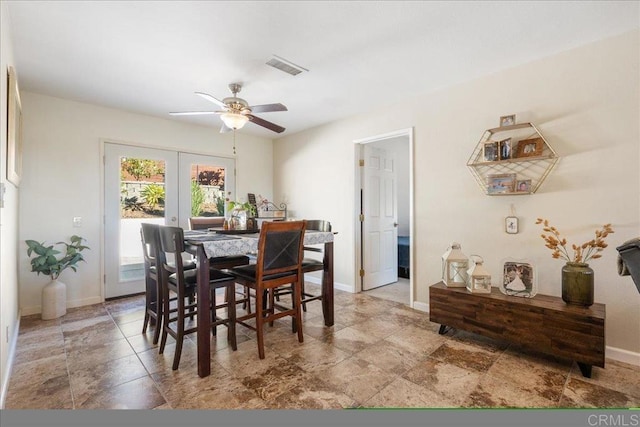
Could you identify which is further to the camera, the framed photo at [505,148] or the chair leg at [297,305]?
the framed photo at [505,148]

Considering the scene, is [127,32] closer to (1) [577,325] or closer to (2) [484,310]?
(2) [484,310]

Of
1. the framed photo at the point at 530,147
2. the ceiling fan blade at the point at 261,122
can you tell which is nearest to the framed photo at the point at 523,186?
the framed photo at the point at 530,147

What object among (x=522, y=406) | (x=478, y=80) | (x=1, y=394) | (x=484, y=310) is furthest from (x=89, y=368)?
(x=478, y=80)

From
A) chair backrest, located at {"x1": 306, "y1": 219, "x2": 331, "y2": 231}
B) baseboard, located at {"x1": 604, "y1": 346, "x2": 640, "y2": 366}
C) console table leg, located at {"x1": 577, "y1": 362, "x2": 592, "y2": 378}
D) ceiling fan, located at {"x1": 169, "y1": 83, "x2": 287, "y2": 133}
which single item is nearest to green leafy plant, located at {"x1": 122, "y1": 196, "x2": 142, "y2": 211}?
ceiling fan, located at {"x1": 169, "y1": 83, "x2": 287, "y2": 133}

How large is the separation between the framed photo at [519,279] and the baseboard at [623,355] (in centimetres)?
62

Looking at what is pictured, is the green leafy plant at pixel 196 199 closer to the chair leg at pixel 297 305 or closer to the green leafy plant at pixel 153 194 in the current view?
the green leafy plant at pixel 153 194

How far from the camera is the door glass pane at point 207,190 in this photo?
179 inches

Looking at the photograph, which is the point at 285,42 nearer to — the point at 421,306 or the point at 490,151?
the point at 490,151

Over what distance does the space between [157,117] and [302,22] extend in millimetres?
2996

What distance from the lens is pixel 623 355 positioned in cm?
226

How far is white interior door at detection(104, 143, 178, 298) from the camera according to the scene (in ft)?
12.6

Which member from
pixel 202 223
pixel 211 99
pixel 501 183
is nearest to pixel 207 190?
pixel 202 223

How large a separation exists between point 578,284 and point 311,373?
6.87 ft

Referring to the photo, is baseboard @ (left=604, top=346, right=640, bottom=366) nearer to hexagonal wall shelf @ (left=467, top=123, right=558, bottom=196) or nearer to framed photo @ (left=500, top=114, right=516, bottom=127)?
hexagonal wall shelf @ (left=467, top=123, right=558, bottom=196)
